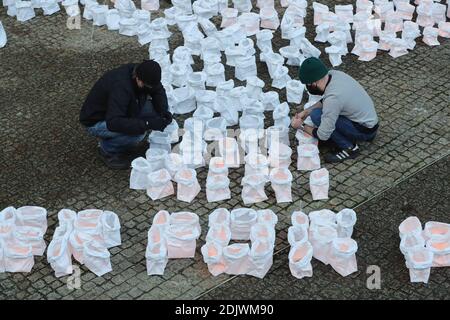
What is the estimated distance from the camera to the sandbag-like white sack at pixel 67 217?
26.4 ft

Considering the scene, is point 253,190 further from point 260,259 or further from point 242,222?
point 260,259

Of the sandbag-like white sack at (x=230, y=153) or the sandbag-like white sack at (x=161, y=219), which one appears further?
the sandbag-like white sack at (x=230, y=153)

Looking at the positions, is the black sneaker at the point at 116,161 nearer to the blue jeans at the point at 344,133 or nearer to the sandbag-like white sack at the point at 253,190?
the sandbag-like white sack at the point at 253,190

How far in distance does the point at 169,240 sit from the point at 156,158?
1.28m

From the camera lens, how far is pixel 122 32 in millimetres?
11641

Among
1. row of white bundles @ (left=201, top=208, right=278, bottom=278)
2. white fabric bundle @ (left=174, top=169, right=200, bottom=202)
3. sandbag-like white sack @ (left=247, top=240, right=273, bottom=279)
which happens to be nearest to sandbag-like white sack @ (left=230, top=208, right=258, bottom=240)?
row of white bundles @ (left=201, top=208, right=278, bottom=278)

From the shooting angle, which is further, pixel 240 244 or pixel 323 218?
pixel 323 218

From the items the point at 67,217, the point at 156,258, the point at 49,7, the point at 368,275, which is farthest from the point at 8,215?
the point at 49,7

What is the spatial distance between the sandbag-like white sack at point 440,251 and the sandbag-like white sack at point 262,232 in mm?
1432

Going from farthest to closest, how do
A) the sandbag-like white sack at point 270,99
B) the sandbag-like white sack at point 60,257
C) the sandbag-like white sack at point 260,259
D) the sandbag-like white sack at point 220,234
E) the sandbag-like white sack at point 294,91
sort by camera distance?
1. the sandbag-like white sack at point 294,91
2. the sandbag-like white sack at point 270,99
3. the sandbag-like white sack at point 220,234
4. the sandbag-like white sack at point 60,257
5. the sandbag-like white sack at point 260,259

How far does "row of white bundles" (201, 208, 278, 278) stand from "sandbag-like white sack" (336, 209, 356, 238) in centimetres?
61

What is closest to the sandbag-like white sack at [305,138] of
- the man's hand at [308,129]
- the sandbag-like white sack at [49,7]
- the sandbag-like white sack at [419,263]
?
the man's hand at [308,129]

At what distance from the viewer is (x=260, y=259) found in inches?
300
